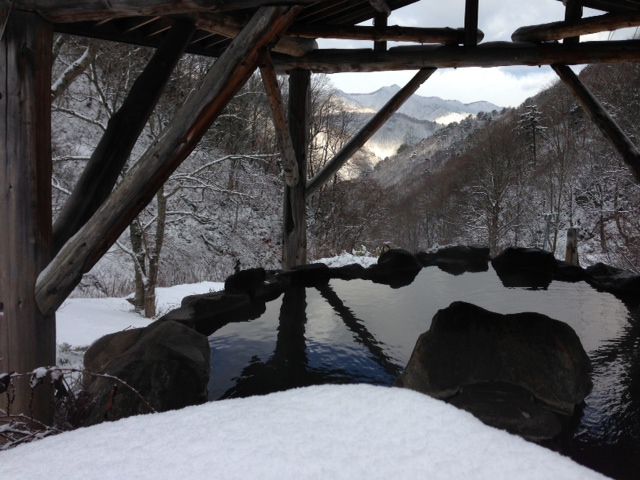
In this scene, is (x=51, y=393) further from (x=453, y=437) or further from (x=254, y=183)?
(x=254, y=183)

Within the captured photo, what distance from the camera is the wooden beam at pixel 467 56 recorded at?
14.8 ft

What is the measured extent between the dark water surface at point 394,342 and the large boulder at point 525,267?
0.98 ft

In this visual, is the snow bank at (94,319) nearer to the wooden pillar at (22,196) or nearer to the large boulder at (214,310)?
the large boulder at (214,310)

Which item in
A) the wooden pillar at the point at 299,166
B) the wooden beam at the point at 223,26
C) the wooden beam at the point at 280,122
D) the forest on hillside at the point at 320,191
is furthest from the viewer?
the forest on hillside at the point at 320,191

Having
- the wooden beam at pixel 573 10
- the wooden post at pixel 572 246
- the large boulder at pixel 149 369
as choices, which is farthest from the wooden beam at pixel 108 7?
the wooden post at pixel 572 246

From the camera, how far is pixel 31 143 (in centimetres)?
236

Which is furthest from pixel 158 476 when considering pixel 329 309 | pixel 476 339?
pixel 329 309

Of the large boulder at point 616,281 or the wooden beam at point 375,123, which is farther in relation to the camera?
the large boulder at point 616,281

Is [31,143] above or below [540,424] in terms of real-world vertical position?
above

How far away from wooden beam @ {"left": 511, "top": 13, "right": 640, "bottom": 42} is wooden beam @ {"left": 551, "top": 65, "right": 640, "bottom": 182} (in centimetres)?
45

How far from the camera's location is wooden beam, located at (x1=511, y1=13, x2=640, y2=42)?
161 inches

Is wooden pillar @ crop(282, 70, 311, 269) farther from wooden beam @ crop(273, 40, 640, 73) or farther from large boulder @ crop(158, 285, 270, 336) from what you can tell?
large boulder @ crop(158, 285, 270, 336)

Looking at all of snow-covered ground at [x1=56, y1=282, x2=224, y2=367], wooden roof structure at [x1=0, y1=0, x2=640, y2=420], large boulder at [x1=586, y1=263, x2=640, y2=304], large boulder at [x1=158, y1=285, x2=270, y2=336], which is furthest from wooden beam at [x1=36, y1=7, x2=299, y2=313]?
large boulder at [x1=586, y1=263, x2=640, y2=304]

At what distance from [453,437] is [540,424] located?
178cm
